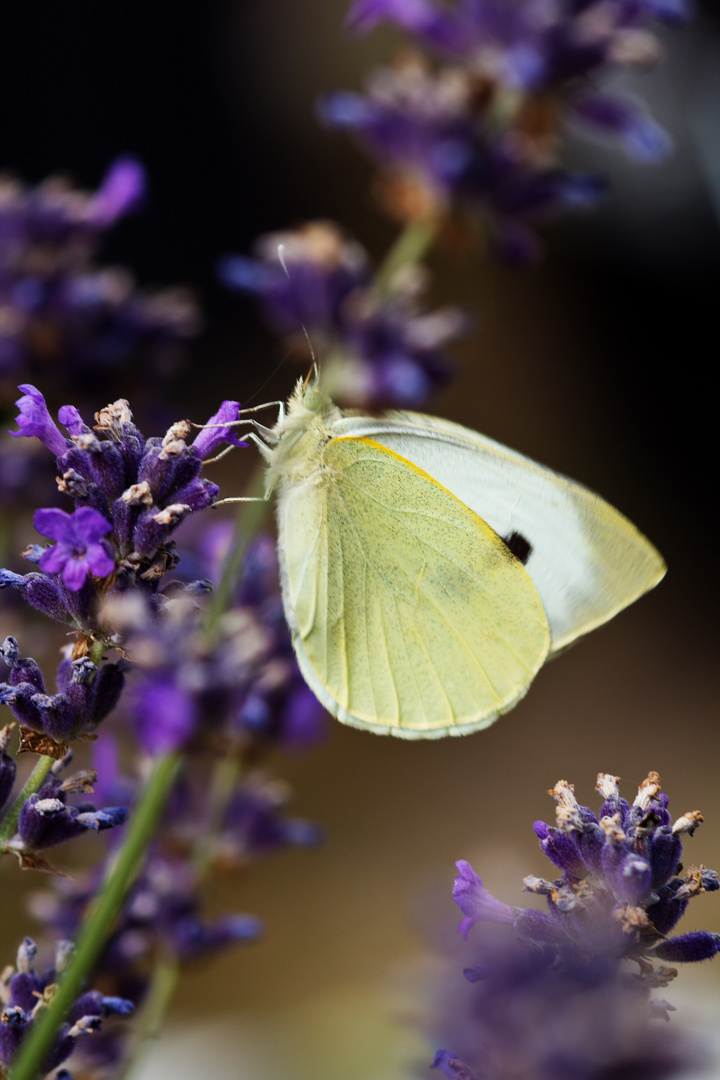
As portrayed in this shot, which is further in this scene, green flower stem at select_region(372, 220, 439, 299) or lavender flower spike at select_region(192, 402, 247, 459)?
green flower stem at select_region(372, 220, 439, 299)

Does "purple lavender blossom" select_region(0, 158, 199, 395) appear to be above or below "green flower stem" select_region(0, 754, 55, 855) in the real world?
above

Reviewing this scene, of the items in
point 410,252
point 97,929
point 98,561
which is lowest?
point 97,929

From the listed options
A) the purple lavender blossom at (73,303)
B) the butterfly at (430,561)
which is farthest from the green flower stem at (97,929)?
the purple lavender blossom at (73,303)

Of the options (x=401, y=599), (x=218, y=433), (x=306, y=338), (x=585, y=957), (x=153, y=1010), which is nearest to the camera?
(x=585, y=957)

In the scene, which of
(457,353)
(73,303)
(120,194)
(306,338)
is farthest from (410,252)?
(457,353)

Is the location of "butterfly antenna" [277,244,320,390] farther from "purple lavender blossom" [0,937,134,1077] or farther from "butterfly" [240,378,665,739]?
"purple lavender blossom" [0,937,134,1077]

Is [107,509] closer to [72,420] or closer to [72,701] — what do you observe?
[72,420]

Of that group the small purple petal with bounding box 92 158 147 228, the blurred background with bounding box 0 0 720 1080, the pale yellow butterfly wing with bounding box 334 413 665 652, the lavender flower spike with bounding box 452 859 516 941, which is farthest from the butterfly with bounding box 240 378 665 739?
the blurred background with bounding box 0 0 720 1080
